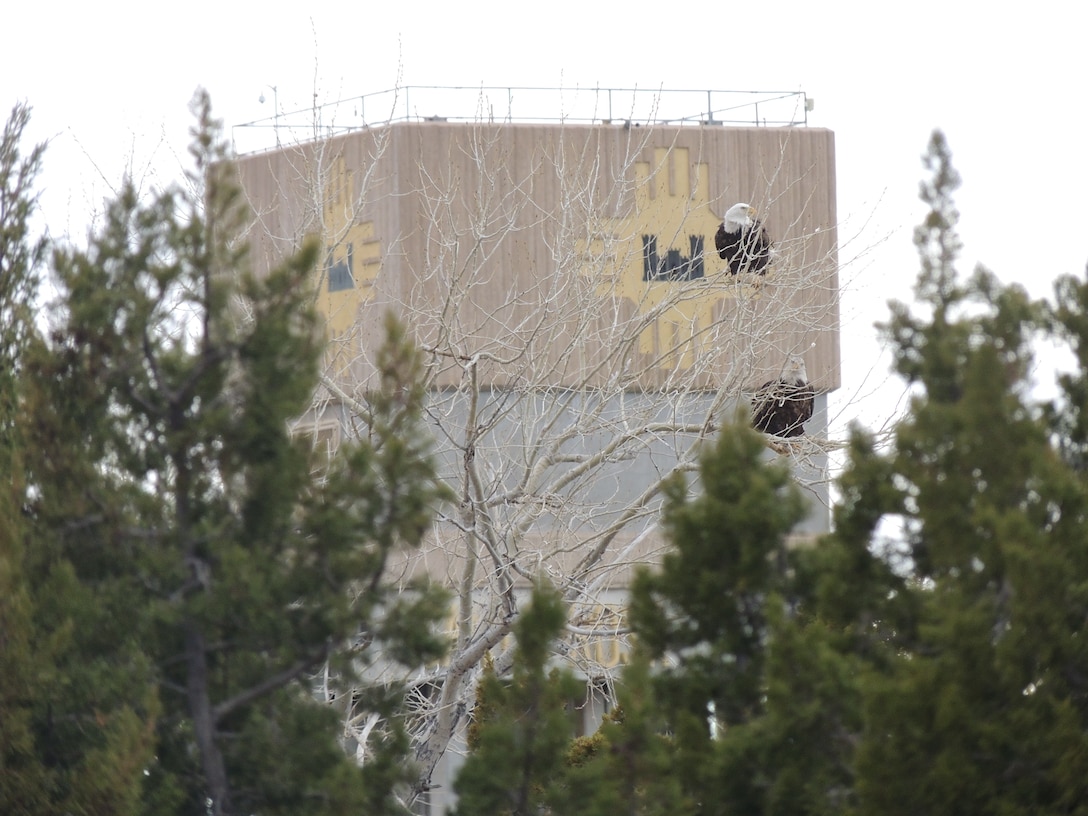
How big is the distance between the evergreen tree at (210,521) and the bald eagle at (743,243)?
→ 679 cm

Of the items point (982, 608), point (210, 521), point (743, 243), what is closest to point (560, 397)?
point (743, 243)

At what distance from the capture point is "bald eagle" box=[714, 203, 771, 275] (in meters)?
12.8

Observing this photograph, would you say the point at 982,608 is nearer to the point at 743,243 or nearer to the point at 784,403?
the point at 743,243

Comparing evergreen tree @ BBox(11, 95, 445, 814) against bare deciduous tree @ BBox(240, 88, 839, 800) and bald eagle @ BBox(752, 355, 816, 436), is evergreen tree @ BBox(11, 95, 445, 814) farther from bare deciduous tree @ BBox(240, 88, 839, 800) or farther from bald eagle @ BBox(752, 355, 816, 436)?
bald eagle @ BBox(752, 355, 816, 436)

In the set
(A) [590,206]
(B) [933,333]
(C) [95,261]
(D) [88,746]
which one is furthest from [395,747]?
(A) [590,206]

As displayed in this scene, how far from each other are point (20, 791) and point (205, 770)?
2.11 ft

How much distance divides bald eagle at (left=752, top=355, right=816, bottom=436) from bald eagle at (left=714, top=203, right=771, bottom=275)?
85cm

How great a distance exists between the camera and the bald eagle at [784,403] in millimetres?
12602

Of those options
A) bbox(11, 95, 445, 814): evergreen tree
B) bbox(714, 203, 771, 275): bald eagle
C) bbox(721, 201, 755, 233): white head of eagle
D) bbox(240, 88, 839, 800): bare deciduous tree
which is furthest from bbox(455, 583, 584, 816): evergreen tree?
bbox(721, 201, 755, 233): white head of eagle

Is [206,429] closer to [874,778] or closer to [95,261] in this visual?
[95,261]

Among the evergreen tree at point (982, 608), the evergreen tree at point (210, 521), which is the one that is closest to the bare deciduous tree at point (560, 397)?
the evergreen tree at point (982, 608)

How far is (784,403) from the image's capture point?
13.7 meters

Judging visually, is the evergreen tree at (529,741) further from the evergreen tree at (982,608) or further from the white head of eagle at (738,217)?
the white head of eagle at (738,217)

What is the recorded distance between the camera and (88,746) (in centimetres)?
572
